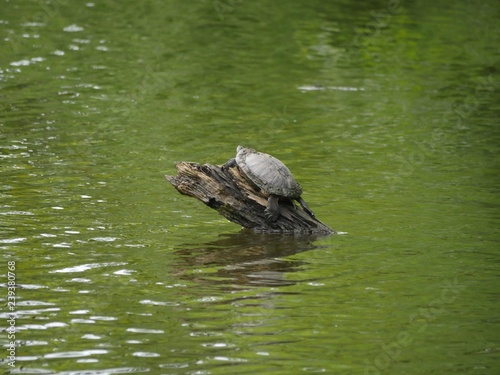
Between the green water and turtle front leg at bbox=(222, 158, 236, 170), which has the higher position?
turtle front leg at bbox=(222, 158, 236, 170)

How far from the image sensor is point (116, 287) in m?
10.8

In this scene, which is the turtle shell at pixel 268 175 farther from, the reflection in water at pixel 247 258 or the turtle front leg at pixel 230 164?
the reflection in water at pixel 247 258

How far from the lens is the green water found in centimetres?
948

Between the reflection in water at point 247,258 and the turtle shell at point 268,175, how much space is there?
25.5 inches

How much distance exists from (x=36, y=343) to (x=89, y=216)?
14.5ft

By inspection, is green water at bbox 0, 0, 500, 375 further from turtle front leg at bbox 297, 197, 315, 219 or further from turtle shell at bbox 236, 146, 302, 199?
turtle shell at bbox 236, 146, 302, 199

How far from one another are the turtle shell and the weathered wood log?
275 millimetres

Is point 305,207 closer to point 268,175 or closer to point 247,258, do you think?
point 268,175

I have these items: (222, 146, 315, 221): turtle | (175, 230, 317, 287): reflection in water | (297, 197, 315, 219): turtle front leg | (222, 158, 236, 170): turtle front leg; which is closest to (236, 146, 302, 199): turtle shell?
(222, 146, 315, 221): turtle

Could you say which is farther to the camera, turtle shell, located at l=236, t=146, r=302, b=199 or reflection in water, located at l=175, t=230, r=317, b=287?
turtle shell, located at l=236, t=146, r=302, b=199

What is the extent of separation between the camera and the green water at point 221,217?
9.48 m

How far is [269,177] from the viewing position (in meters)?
12.4

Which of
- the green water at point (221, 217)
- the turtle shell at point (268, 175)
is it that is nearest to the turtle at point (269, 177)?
the turtle shell at point (268, 175)

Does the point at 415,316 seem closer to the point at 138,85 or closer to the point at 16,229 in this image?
the point at 16,229
